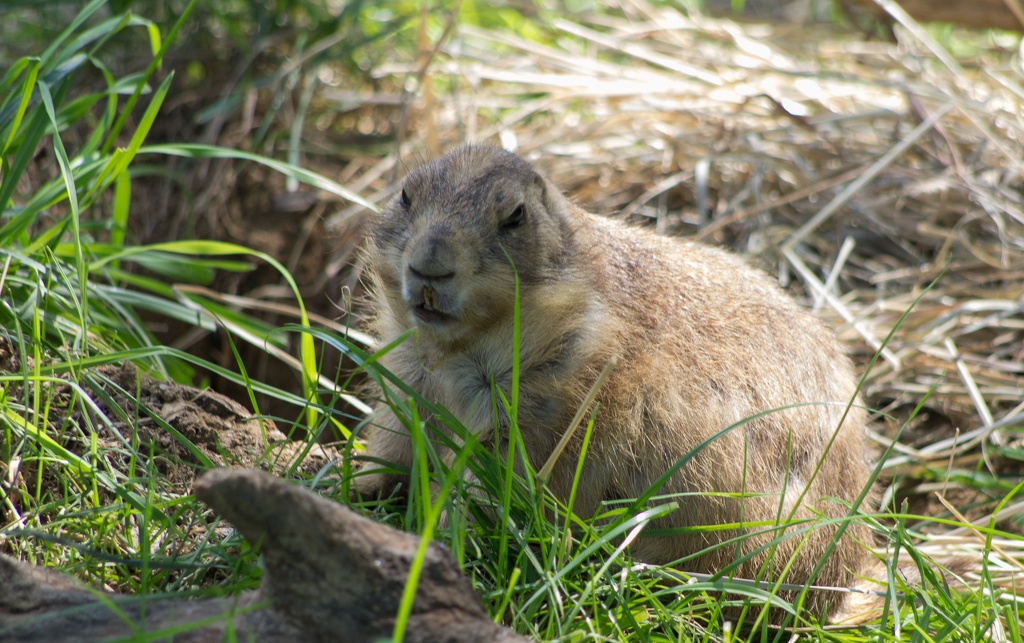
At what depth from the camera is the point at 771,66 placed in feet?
20.6

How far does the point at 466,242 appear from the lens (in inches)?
107

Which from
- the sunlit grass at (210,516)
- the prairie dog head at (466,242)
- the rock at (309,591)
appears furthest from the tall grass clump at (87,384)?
the prairie dog head at (466,242)

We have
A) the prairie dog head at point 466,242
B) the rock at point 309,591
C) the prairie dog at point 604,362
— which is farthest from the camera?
the prairie dog at point 604,362

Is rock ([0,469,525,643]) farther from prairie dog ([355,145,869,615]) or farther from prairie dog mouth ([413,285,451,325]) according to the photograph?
prairie dog mouth ([413,285,451,325])

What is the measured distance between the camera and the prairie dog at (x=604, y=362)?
278 centimetres

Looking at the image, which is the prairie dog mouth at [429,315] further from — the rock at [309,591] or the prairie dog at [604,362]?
the rock at [309,591]

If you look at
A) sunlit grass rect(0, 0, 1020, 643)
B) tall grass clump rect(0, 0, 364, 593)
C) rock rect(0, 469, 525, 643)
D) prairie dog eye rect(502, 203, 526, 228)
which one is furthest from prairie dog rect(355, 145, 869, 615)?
rock rect(0, 469, 525, 643)

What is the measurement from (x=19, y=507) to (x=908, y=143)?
4.54m

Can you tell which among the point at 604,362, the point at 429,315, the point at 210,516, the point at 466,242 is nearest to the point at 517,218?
the point at 466,242

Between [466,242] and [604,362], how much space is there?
0.59m

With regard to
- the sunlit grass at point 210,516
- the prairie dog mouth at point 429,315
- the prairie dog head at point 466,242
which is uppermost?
the prairie dog head at point 466,242

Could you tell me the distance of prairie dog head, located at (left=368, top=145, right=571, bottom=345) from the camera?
267cm

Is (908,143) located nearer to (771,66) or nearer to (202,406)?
(771,66)

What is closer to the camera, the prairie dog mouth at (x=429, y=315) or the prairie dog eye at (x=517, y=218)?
the prairie dog mouth at (x=429, y=315)
